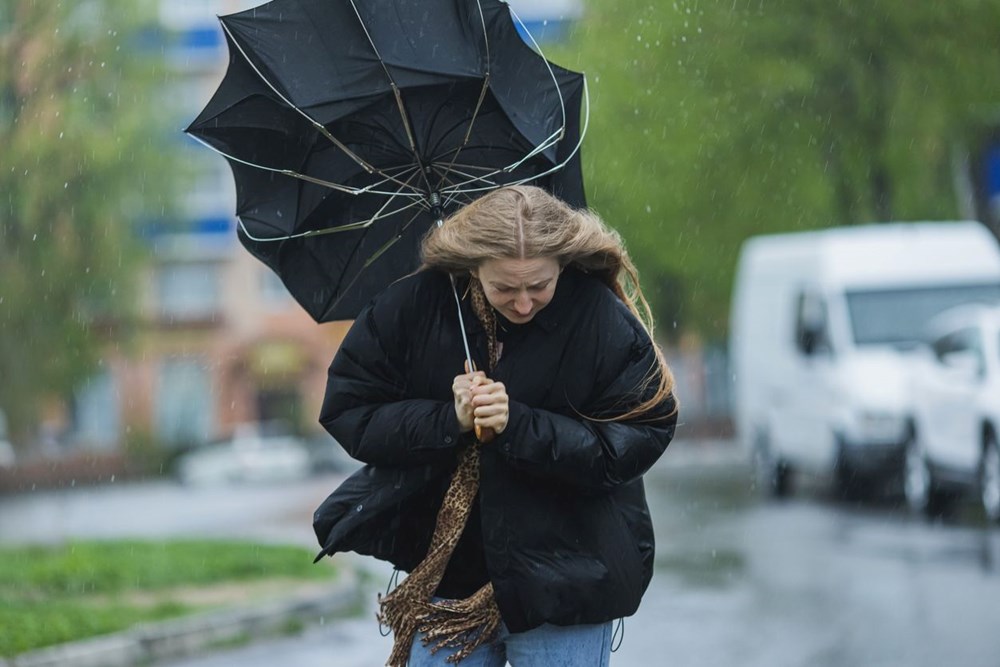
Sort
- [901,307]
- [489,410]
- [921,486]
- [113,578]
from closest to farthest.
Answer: [489,410], [113,578], [921,486], [901,307]

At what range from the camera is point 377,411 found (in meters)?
3.90

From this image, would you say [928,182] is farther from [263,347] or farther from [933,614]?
[263,347]

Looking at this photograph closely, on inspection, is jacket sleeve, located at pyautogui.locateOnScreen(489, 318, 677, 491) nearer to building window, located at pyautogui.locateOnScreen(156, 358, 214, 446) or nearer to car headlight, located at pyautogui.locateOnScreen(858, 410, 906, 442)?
Result: car headlight, located at pyautogui.locateOnScreen(858, 410, 906, 442)

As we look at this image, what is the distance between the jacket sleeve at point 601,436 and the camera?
12.3 ft

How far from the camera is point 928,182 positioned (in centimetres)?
3059

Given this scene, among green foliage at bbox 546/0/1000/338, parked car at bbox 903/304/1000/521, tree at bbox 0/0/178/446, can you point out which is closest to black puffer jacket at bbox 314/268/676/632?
parked car at bbox 903/304/1000/521

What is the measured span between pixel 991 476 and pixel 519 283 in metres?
10.5

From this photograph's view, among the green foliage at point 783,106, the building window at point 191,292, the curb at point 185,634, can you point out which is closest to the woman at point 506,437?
the curb at point 185,634

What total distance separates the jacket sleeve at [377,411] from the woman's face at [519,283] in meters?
0.26

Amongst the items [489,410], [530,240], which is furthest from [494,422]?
[530,240]

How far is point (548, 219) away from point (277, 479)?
1798 inches

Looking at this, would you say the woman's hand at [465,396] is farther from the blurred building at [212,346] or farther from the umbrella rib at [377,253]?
the blurred building at [212,346]

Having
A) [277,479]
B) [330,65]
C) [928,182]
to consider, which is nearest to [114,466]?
[277,479]

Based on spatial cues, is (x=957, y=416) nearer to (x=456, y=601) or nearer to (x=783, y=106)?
(x=456, y=601)
